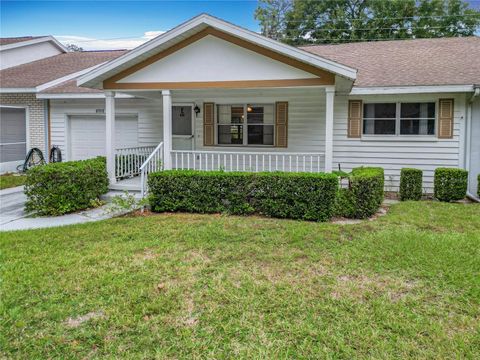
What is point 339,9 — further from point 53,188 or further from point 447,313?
point 447,313

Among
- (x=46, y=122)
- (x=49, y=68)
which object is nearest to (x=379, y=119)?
(x=46, y=122)

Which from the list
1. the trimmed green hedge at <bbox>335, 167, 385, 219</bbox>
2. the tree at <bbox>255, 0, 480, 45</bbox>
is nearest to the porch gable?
the trimmed green hedge at <bbox>335, 167, 385, 219</bbox>

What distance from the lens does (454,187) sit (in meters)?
8.70

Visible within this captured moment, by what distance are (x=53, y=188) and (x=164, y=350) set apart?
548cm

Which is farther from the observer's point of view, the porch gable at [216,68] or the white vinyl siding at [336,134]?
the white vinyl siding at [336,134]

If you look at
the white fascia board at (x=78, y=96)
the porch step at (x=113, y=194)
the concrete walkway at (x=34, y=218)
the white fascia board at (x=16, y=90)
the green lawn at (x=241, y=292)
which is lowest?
the green lawn at (x=241, y=292)

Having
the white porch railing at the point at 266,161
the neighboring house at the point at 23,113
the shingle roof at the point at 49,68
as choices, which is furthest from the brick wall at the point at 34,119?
the white porch railing at the point at 266,161

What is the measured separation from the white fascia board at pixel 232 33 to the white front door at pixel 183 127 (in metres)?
3.43

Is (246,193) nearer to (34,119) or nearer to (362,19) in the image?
(34,119)

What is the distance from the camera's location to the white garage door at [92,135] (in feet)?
41.3

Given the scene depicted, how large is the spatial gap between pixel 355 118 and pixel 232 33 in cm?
420

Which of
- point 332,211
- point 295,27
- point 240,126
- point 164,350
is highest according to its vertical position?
point 295,27

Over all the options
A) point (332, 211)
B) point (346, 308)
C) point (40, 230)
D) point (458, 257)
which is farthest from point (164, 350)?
point (332, 211)

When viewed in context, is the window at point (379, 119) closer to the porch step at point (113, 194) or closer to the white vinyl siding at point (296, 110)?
the white vinyl siding at point (296, 110)
